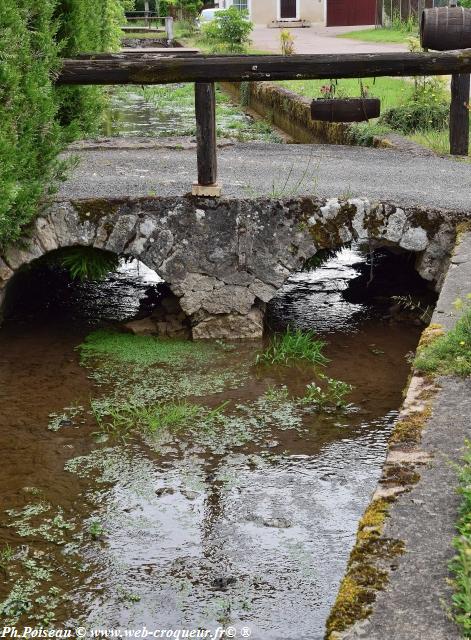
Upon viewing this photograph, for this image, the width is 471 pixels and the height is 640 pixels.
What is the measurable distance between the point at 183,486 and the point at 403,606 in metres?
2.52

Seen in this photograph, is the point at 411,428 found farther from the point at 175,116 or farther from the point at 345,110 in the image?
the point at 175,116

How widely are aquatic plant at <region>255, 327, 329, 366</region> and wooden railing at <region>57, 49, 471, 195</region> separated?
4.11 feet

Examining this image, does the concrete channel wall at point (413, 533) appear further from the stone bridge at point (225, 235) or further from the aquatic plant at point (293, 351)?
the stone bridge at point (225, 235)

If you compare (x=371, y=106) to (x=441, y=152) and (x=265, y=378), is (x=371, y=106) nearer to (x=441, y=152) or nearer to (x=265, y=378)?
(x=441, y=152)

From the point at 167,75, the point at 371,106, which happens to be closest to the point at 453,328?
the point at 167,75

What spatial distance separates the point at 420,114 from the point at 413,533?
9.33 meters

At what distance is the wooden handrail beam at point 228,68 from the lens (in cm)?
746

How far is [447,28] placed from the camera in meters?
9.59

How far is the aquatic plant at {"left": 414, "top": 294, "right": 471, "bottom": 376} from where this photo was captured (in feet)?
16.3

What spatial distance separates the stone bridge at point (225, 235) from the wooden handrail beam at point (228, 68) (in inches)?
35.7

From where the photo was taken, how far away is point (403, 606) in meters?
3.14

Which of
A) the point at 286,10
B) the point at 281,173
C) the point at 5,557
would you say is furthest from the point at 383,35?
the point at 5,557

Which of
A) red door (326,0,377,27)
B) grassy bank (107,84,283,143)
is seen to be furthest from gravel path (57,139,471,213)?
red door (326,0,377,27)

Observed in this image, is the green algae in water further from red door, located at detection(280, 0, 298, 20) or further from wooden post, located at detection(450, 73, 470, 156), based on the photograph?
red door, located at detection(280, 0, 298, 20)
